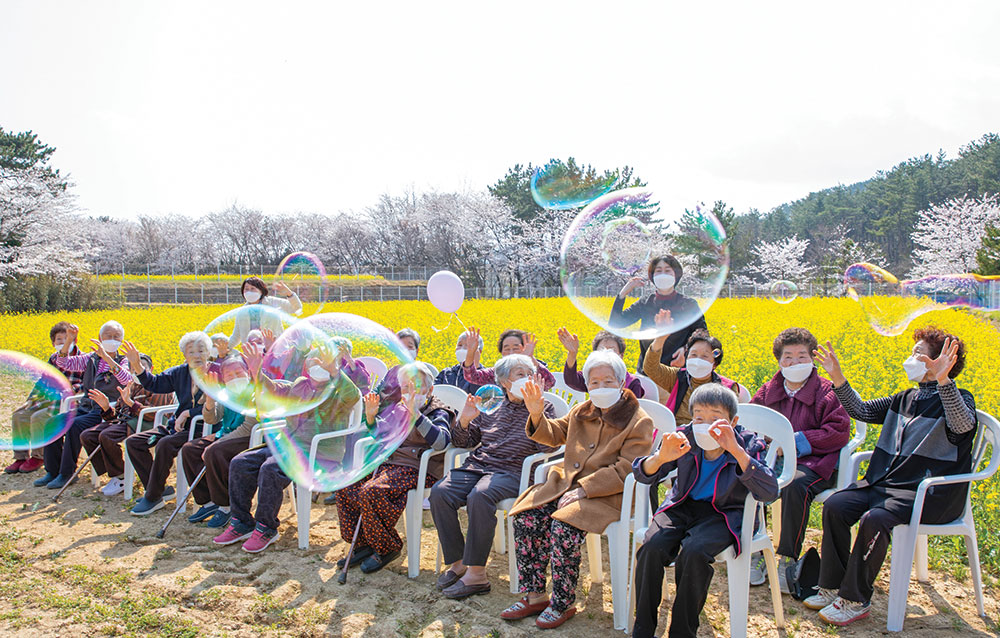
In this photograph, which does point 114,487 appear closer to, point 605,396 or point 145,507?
point 145,507

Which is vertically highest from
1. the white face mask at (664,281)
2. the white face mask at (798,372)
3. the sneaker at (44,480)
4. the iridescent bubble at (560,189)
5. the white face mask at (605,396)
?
the iridescent bubble at (560,189)

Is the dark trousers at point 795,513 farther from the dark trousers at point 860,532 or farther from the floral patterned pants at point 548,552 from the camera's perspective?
the floral patterned pants at point 548,552

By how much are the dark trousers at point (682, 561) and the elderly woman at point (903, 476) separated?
866mm

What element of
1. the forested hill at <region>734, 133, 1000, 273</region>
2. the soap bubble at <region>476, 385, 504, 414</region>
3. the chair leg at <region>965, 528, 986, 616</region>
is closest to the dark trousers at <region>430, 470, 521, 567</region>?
the soap bubble at <region>476, 385, 504, 414</region>

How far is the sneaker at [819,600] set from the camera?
427 centimetres

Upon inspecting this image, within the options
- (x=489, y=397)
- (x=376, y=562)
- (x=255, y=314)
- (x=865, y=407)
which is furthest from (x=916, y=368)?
(x=255, y=314)

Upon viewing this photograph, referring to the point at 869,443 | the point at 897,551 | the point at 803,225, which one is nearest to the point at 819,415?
the point at 897,551

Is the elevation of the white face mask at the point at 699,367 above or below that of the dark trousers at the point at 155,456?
above

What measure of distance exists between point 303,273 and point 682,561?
25.7ft

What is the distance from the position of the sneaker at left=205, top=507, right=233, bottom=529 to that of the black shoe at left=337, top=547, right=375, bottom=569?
1.43m

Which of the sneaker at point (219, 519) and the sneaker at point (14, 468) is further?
the sneaker at point (14, 468)

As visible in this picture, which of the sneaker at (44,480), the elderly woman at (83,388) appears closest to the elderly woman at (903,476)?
the elderly woman at (83,388)

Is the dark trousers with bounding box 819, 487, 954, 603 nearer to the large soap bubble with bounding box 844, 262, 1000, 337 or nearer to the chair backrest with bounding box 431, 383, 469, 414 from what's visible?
the large soap bubble with bounding box 844, 262, 1000, 337

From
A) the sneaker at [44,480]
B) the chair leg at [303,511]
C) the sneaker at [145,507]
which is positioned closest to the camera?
the chair leg at [303,511]
